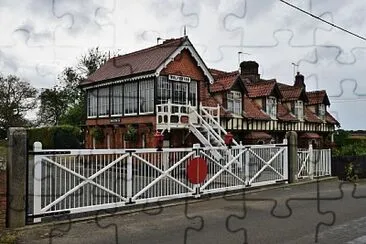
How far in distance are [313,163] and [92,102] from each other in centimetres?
1553

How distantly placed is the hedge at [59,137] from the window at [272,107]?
1411cm

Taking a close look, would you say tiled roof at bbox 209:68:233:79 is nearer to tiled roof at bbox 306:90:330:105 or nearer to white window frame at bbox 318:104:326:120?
tiled roof at bbox 306:90:330:105

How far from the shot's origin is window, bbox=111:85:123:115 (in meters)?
25.4

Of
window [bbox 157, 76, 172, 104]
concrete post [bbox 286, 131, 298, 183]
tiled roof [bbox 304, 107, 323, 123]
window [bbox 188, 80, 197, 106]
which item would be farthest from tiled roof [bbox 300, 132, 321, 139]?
concrete post [bbox 286, 131, 298, 183]

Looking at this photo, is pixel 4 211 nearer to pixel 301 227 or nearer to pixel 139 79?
pixel 301 227

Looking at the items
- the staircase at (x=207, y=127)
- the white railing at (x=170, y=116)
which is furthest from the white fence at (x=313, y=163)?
the white railing at (x=170, y=116)

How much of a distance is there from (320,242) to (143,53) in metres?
20.1

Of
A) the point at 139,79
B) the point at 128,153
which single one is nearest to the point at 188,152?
the point at 128,153

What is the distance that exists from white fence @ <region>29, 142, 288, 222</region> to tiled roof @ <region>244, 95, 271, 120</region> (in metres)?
14.6

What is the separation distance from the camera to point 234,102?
2761 cm

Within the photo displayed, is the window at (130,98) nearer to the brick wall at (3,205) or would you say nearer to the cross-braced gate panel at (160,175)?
the cross-braced gate panel at (160,175)

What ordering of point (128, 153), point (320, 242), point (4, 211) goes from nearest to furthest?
1. point (320, 242)
2. point (4, 211)
3. point (128, 153)

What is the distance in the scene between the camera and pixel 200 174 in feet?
40.1

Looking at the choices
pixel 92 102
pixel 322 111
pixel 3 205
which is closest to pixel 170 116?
pixel 92 102
